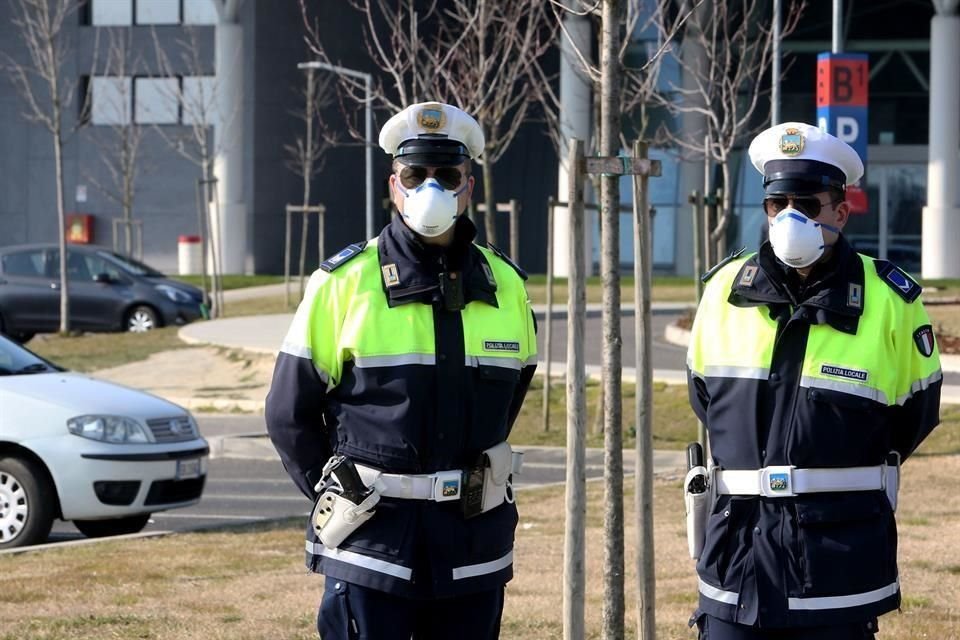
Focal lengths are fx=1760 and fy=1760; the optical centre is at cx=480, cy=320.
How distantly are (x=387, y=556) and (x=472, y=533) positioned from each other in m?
0.23

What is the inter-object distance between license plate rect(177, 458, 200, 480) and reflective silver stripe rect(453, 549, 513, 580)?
634cm

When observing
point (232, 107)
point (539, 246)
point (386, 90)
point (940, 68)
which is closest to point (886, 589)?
point (940, 68)

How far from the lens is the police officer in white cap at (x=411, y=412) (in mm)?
4301

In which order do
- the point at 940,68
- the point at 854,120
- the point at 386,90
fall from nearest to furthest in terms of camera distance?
the point at 854,120, the point at 940,68, the point at 386,90

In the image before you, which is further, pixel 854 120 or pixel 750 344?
pixel 854 120

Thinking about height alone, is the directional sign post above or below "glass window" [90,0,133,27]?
below

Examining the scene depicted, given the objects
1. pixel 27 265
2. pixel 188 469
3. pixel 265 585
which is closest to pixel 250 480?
pixel 188 469

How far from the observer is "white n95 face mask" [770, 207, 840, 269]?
4254 millimetres

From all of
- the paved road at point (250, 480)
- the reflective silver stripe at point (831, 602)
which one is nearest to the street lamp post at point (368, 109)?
the paved road at point (250, 480)

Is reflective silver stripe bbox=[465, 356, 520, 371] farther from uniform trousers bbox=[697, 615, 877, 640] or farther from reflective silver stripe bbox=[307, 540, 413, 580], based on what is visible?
uniform trousers bbox=[697, 615, 877, 640]

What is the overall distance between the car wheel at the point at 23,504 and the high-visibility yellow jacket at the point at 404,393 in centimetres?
591

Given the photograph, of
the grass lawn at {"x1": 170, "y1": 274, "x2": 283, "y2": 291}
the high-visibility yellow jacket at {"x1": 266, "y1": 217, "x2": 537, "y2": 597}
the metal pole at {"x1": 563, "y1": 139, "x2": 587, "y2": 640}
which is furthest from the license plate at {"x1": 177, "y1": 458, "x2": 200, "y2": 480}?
the grass lawn at {"x1": 170, "y1": 274, "x2": 283, "y2": 291}

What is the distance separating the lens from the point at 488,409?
14.5 ft

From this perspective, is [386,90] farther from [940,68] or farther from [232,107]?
[940,68]
